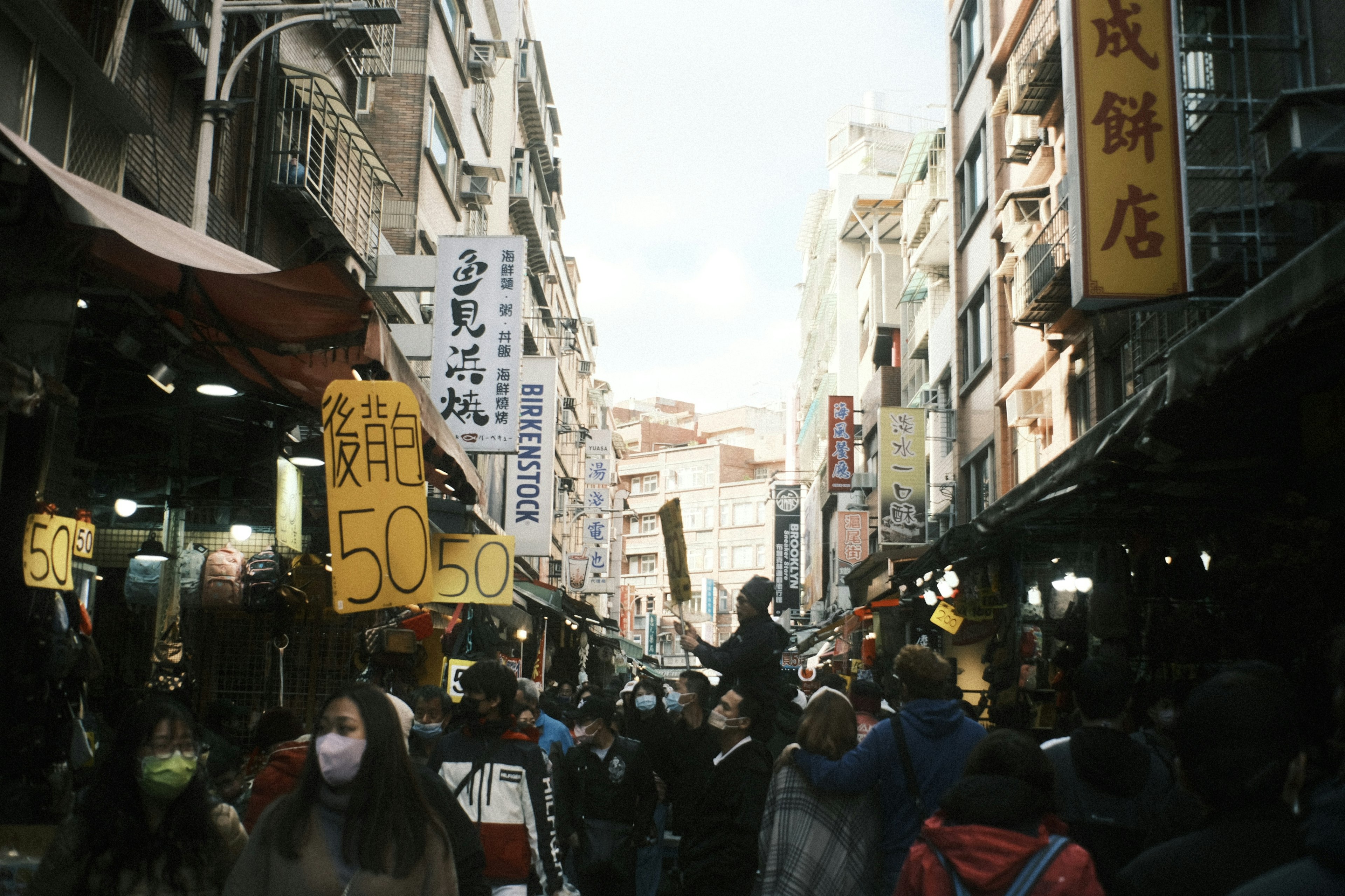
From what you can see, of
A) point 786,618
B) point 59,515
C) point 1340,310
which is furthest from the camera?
point 786,618

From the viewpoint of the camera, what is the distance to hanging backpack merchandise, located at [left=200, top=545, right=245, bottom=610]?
1037cm

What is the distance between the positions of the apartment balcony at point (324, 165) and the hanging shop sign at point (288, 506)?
6294 mm

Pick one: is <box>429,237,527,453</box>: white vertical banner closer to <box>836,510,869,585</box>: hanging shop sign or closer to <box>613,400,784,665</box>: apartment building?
<box>836,510,869,585</box>: hanging shop sign

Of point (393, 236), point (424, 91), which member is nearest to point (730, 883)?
point (393, 236)

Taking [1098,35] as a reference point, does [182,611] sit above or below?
below

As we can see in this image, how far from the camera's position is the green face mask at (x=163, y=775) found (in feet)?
13.2

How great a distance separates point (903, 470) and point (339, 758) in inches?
1001

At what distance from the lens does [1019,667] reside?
43.1 feet

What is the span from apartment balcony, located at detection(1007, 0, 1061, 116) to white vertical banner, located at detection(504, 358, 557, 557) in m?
12.1

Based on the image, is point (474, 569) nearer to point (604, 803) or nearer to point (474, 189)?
A: point (604, 803)

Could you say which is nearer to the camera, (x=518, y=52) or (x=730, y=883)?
(x=730, y=883)

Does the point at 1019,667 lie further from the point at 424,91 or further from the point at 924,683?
the point at 424,91

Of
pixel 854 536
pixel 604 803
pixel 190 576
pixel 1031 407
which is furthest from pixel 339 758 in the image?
pixel 854 536

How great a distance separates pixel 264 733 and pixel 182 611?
541 cm
